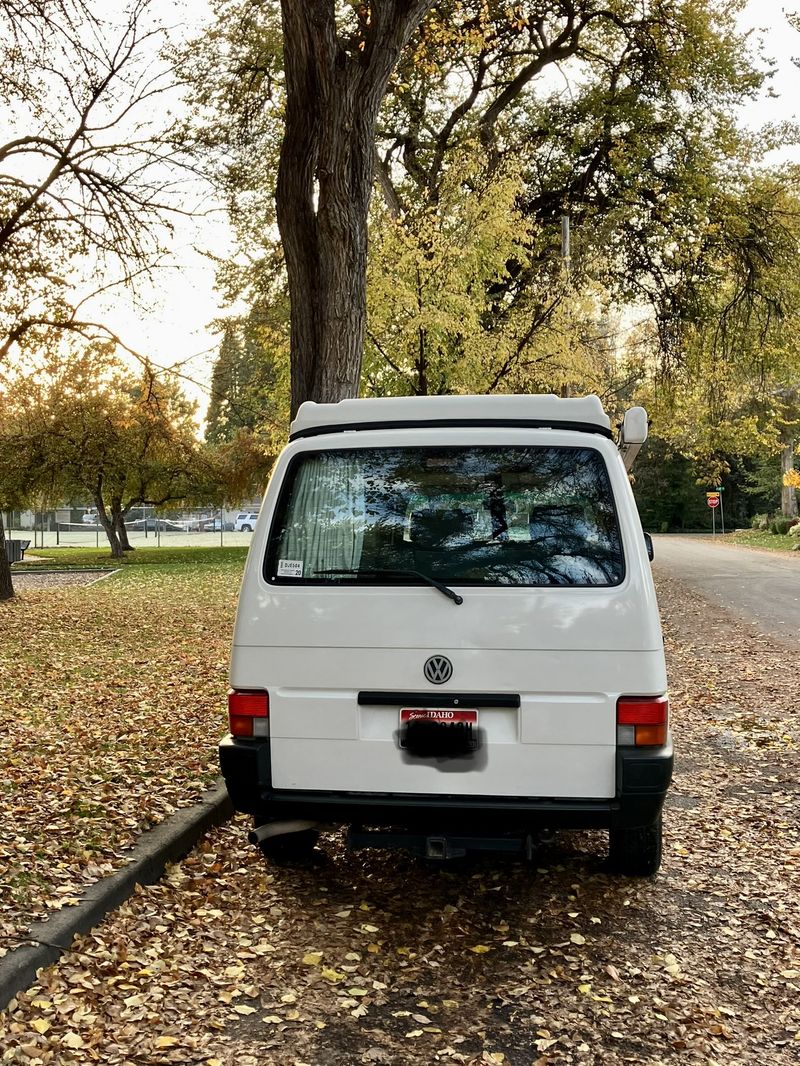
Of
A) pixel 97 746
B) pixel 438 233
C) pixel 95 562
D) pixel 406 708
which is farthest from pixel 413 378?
pixel 95 562

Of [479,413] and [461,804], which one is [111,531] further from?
[461,804]

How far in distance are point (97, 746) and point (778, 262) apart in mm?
19502

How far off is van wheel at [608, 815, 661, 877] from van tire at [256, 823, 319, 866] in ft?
4.49

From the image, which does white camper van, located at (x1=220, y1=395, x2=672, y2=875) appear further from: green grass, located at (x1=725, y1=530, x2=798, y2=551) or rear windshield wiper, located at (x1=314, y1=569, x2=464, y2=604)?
green grass, located at (x1=725, y1=530, x2=798, y2=551)

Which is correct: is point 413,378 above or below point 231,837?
above

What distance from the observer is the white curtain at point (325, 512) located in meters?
4.50

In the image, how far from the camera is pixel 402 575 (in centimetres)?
434

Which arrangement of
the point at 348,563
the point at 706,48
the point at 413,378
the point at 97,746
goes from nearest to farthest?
the point at 348,563, the point at 97,746, the point at 413,378, the point at 706,48

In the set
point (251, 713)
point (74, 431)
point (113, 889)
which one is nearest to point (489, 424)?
point (251, 713)

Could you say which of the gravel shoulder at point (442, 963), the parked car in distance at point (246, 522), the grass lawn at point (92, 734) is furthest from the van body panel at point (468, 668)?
the parked car in distance at point (246, 522)

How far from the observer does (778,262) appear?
892 inches

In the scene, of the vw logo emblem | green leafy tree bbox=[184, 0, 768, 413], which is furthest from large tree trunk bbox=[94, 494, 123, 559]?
the vw logo emblem

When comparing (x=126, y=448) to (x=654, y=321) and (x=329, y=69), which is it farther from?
(x=329, y=69)

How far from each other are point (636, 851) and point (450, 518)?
173 centimetres
